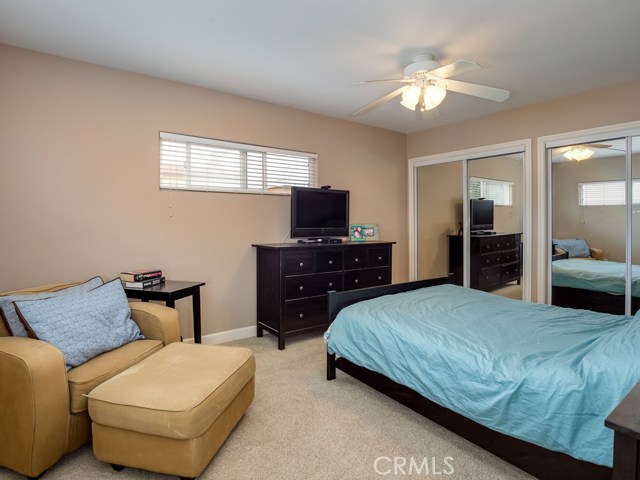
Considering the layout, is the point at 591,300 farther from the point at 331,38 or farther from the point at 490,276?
the point at 331,38

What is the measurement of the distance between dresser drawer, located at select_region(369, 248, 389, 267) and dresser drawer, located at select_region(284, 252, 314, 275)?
0.83m

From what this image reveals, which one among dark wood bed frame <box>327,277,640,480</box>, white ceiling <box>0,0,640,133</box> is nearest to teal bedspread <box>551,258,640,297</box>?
white ceiling <box>0,0,640,133</box>

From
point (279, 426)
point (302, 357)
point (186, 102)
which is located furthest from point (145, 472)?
point (186, 102)

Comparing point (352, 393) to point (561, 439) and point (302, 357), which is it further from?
point (561, 439)

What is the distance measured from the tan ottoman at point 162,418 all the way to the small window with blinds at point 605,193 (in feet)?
12.8

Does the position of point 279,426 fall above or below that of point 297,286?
below

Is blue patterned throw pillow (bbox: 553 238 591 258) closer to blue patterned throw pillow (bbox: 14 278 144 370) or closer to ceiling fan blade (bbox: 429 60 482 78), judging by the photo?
ceiling fan blade (bbox: 429 60 482 78)

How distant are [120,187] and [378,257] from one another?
2.75m

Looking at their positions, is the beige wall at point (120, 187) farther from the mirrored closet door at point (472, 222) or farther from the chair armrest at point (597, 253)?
the chair armrest at point (597, 253)

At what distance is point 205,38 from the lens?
96.6 inches

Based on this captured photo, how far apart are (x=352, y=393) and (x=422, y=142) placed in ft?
12.4

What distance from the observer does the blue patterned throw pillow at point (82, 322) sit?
1.84 meters

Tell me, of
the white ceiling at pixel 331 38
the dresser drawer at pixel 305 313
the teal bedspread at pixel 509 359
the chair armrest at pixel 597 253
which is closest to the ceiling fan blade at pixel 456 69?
the white ceiling at pixel 331 38

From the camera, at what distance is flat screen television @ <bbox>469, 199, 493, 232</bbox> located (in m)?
4.37
